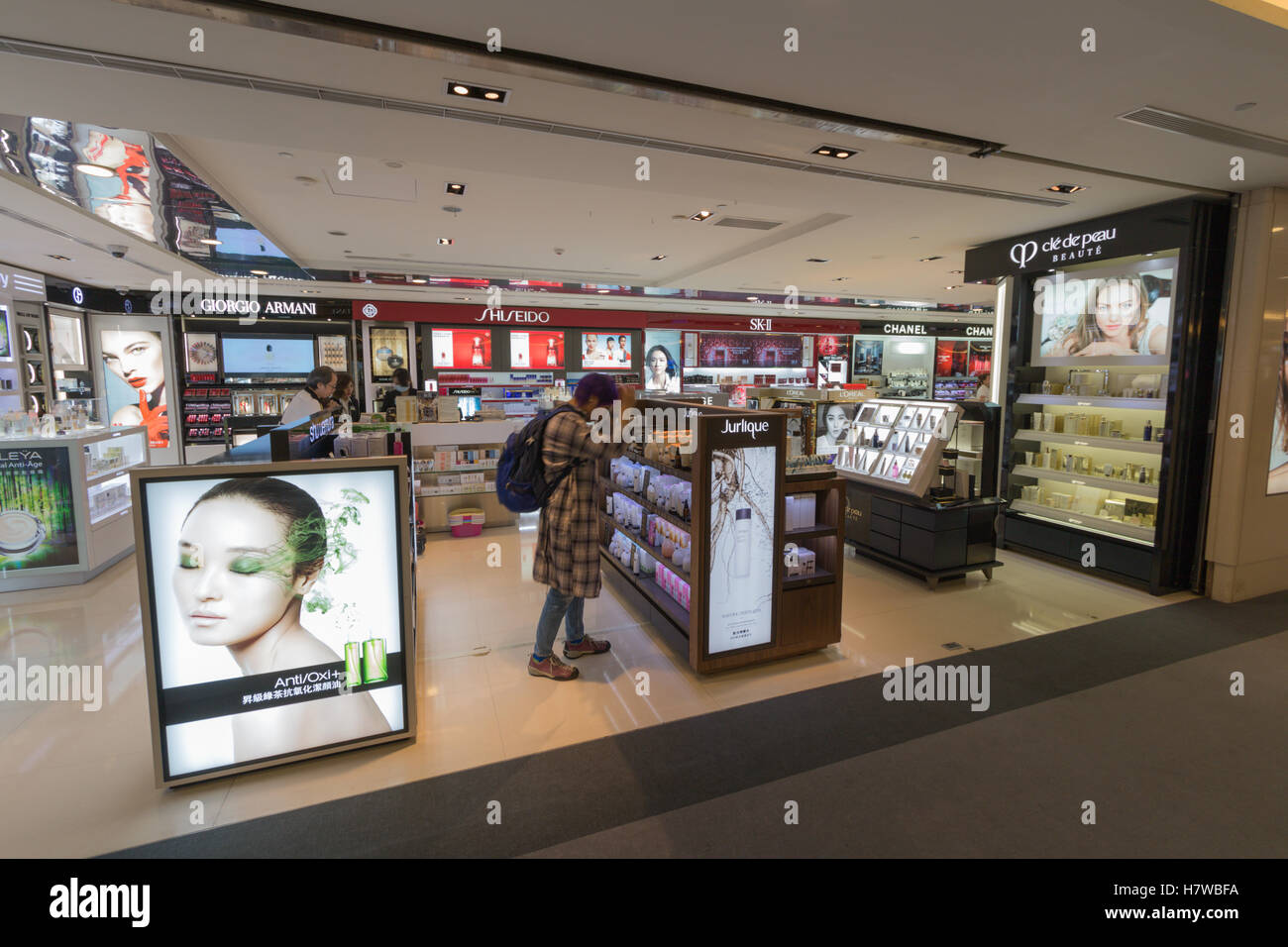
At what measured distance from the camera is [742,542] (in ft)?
12.5

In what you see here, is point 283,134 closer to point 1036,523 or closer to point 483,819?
point 483,819

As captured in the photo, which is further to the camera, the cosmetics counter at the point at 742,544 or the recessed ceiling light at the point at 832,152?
the recessed ceiling light at the point at 832,152

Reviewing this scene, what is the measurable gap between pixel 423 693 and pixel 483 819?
1252 mm

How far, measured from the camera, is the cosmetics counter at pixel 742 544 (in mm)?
3701

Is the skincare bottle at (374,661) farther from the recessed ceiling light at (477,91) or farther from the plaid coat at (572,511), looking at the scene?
the recessed ceiling light at (477,91)

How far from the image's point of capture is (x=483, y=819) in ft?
8.56

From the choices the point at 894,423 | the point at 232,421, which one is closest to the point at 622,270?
the point at 894,423

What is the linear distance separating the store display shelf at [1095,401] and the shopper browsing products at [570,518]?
5.18 metres

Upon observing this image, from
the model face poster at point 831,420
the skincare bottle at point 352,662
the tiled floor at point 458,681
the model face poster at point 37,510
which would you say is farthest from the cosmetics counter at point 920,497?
the model face poster at point 37,510

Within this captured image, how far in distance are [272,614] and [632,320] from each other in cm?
1093

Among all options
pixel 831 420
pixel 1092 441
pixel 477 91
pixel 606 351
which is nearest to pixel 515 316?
pixel 606 351

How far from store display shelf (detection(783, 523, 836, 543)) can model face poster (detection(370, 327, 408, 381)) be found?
9587mm

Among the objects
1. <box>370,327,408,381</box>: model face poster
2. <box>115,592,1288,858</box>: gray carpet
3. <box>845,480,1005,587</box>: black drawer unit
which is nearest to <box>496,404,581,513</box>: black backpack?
<box>115,592,1288,858</box>: gray carpet

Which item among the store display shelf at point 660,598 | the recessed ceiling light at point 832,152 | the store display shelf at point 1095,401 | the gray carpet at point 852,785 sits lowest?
the gray carpet at point 852,785
